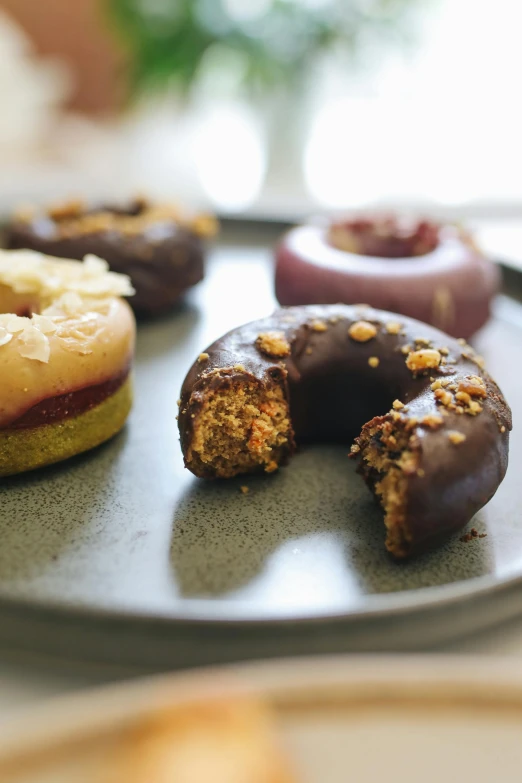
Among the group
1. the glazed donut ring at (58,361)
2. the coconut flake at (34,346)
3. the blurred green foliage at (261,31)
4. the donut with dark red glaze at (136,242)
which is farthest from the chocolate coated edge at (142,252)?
the blurred green foliage at (261,31)

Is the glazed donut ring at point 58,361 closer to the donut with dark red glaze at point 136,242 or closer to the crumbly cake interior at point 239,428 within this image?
the crumbly cake interior at point 239,428

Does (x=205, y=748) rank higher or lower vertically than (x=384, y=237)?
higher

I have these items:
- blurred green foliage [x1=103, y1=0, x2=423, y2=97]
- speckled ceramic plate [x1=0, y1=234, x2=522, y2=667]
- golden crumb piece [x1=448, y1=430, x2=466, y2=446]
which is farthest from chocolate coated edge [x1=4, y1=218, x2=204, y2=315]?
blurred green foliage [x1=103, y1=0, x2=423, y2=97]

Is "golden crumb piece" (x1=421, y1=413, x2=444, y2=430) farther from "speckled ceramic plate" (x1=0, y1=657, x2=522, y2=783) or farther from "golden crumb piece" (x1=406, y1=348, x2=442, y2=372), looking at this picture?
"speckled ceramic plate" (x1=0, y1=657, x2=522, y2=783)

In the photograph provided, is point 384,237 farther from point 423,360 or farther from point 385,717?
point 385,717

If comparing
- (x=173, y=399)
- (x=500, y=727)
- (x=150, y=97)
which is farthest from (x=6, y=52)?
(x=500, y=727)

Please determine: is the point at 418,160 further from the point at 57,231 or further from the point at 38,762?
the point at 38,762

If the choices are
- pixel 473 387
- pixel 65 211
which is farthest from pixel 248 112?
pixel 473 387
